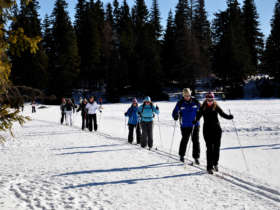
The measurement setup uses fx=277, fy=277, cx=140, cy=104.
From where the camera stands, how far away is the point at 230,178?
6176 millimetres

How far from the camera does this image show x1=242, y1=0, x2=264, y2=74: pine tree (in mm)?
55597

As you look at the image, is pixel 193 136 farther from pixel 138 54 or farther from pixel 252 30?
pixel 252 30

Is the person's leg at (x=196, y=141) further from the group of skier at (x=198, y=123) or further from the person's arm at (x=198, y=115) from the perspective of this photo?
the person's arm at (x=198, y=115)

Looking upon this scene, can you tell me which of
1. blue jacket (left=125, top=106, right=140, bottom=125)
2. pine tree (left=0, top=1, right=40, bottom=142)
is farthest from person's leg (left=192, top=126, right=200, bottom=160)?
pine tree (left=0, top=1, right=40, bottom=142)

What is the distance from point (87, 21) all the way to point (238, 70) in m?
30.9

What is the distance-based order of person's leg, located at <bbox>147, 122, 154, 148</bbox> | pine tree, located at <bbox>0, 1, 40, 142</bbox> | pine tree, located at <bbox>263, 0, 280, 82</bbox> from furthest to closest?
pine tree, located at <bbox>263, 0, 280, 82</bbox> < person's leg, located at <bbox>147, 122, 154, 148</bbox> < pine tree, located at <bbox>0, 1, 40, 142</bbox>

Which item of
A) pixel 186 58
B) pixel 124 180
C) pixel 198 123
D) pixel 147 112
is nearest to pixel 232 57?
pixel 186 58

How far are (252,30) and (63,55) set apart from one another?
123 feet

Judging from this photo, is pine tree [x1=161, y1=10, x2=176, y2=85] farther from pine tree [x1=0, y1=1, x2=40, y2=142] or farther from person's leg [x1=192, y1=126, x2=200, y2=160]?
pine tree [x1=0, y1=1, x2=40, y2=142]

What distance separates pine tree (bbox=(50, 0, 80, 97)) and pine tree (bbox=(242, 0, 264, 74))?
3404 centimetres

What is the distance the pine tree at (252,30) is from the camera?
55597mm

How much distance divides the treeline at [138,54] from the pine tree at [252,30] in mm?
186

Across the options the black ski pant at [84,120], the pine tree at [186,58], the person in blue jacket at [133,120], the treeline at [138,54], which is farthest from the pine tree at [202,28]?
the person in blue jacket at [133,120]

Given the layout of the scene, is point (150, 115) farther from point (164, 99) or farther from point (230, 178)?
point (164, 99)
